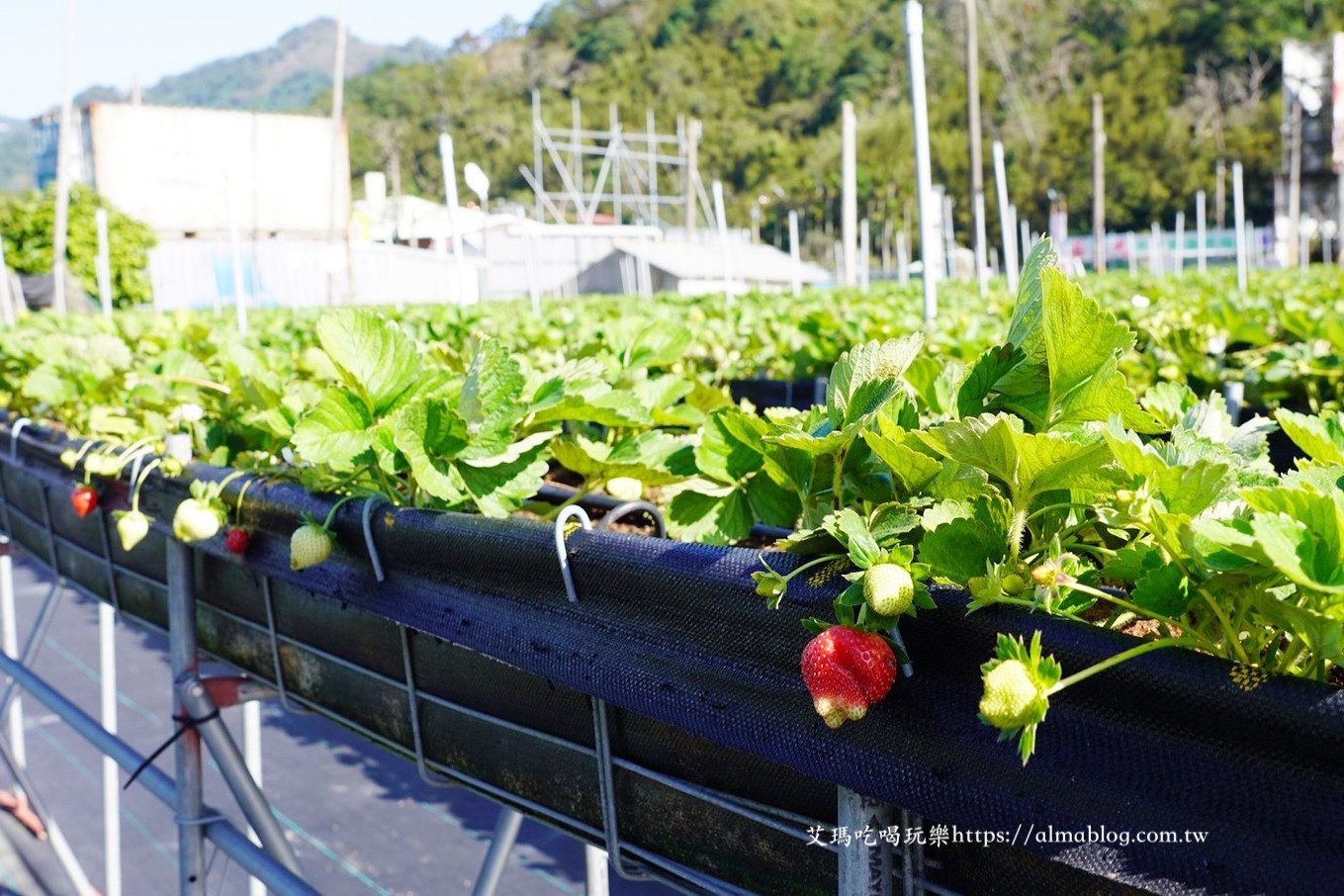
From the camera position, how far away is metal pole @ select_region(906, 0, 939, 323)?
4.00 meters

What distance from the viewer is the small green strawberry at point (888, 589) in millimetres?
740

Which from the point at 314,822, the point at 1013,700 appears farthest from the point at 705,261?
the point at 1013,700

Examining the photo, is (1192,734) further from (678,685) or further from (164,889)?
(164,889)

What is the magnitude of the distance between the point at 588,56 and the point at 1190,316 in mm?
104330

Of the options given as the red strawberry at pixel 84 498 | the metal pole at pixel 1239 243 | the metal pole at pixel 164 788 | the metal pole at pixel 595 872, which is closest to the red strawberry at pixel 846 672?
the metal pole at pixel 164 788

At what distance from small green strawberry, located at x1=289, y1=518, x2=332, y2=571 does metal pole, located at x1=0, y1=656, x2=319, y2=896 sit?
397 mm

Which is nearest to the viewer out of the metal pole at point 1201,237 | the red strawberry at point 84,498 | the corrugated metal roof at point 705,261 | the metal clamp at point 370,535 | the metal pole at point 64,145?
the metal clamp at point 370,535

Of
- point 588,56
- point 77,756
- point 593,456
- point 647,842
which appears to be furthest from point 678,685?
point 588,56

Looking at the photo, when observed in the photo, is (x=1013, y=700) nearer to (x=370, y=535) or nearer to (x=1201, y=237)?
(x=370, y=535)

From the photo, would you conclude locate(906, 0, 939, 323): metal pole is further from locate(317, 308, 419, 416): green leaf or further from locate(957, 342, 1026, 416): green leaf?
locate(957, 342, 1026, 416): green leaf

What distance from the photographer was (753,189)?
82.6 m

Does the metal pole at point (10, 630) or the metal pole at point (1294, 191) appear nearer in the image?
the metal pole at point (10, 630)

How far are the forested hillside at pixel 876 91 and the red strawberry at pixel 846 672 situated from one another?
185 feet

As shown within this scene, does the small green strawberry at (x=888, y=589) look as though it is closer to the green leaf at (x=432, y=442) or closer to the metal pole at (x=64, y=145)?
the green leaf at (x=432, y=442)
